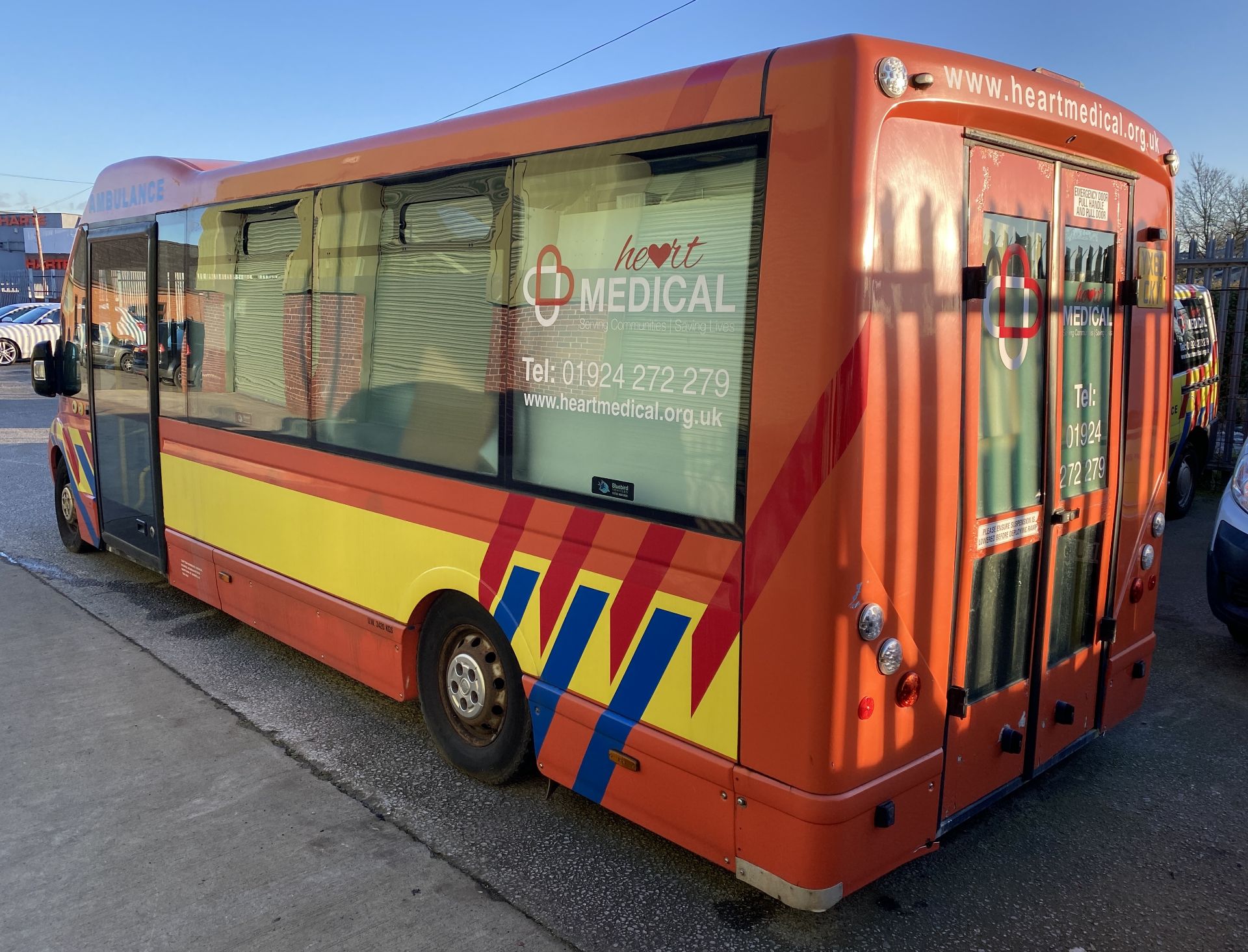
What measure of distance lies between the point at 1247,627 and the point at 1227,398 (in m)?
6.82

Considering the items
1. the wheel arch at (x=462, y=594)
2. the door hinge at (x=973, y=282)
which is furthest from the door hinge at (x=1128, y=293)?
the wheel arch at (x=462, y=594)

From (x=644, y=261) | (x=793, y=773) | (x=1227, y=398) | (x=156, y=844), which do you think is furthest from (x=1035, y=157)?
(x=1227, y=398)

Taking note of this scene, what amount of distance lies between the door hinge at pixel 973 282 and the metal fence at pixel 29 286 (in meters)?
49.5

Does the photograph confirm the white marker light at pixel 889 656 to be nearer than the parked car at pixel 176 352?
Yes

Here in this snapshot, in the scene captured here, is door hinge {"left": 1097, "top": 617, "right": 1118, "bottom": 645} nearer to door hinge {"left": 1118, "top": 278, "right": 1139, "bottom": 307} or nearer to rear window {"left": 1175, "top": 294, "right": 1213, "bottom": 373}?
door hinge {"left": 1118, "top": 278, "right": 1139, "bottom": 307}

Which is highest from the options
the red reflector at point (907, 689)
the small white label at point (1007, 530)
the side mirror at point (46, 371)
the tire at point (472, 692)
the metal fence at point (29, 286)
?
the metal fence at point (29, 286)

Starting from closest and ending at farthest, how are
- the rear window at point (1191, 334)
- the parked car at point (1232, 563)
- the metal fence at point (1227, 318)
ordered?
1. the parked car at point (1232, 563)
2. the rear window at point (1191, 334)
3. the metal fence at point (1227, 318)

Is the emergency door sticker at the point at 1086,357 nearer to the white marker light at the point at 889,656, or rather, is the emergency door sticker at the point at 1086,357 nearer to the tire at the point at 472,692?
the white marker light at the point at 889,656

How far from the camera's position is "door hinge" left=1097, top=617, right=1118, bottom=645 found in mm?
4035

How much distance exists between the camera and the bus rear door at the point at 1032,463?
3217 millimetres

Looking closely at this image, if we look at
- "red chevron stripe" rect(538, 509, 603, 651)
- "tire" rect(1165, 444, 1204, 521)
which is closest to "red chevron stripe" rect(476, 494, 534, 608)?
"red chevron stripe" rect(538, 509, 603, 651)

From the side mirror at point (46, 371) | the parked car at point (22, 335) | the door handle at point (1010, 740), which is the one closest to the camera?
the door handle at point (1010, 740)

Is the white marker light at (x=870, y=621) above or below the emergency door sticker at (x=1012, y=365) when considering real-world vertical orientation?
below

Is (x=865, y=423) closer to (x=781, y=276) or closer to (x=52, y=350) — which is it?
(x=781, y=276)
